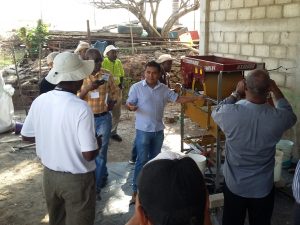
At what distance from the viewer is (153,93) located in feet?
13.3

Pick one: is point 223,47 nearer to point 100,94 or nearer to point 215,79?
point 215,79

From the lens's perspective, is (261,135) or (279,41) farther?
(279,41)

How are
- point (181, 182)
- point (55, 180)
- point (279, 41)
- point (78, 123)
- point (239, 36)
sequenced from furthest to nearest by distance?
point (239, 36)
point (279, 41)
point (55, 180)
point (78, 123)
point (181, 182)

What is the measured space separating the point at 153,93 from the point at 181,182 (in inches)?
114

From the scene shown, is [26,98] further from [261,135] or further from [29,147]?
[261,135]

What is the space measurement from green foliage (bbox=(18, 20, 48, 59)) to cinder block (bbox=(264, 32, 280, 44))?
1010 cm

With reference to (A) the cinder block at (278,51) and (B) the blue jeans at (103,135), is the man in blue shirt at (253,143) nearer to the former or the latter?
(B) the blue jeans at (103,135)

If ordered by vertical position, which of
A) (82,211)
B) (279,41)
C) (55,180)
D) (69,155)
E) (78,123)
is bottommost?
(82,211)

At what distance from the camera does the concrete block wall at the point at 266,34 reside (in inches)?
215

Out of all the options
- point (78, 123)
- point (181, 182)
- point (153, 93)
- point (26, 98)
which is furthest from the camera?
point (26, 98)

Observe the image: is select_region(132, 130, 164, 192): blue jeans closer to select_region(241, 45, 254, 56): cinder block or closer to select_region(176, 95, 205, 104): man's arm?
select_region(176, 95, 205, 104): man's arm

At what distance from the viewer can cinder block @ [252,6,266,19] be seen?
605 cm

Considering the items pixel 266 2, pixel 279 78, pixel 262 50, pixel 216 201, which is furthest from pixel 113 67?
pixel 216 201

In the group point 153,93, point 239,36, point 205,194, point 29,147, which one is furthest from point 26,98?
point 205,194
